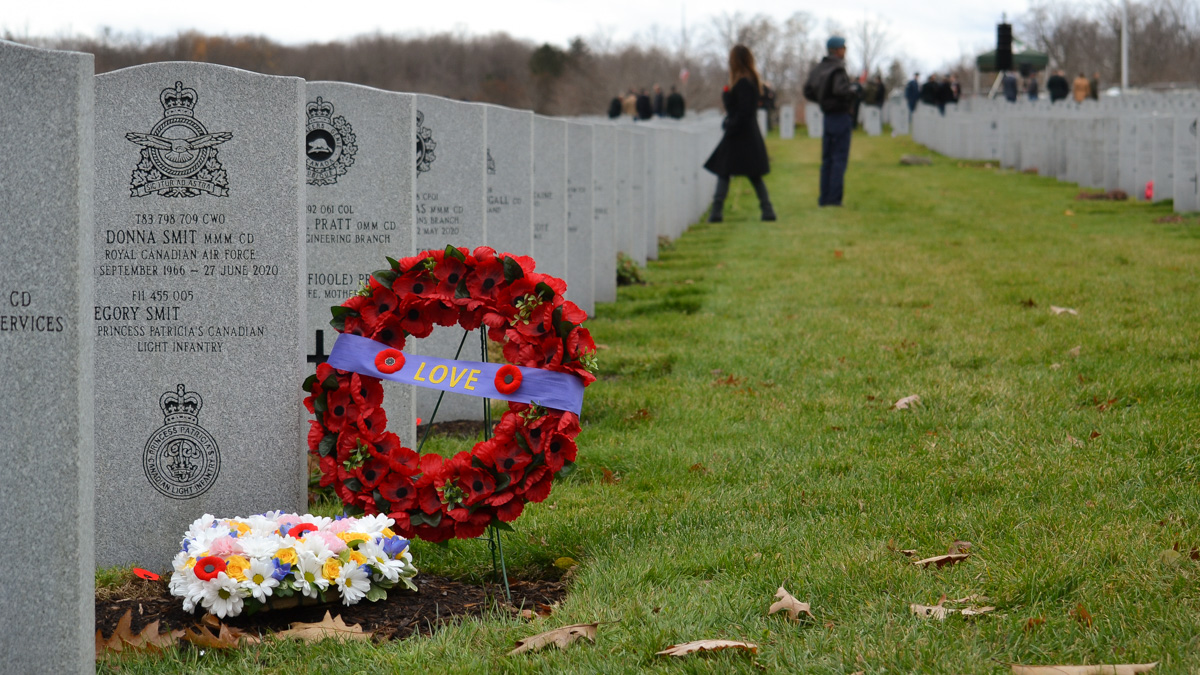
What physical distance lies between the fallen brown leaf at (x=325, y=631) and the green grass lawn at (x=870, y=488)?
0.07 metres

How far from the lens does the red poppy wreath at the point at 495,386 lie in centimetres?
369

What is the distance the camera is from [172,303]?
4086 mm

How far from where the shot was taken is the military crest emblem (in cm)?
609

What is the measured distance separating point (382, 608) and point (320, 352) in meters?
2.18

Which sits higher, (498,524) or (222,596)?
(498,524)

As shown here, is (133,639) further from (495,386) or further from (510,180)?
(510,180)

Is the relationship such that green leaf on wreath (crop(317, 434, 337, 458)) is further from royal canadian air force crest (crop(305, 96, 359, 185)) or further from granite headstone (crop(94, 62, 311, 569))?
royal canadian air force crest (crop(305, 96, 359, 185))

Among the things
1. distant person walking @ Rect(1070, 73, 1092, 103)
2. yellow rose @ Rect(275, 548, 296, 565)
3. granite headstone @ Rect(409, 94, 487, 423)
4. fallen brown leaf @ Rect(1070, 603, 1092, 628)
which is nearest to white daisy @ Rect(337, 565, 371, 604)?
yellow rose @ Rect(275, 548, 296, 565)

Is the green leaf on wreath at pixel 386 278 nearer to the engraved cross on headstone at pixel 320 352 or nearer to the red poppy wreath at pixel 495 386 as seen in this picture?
the red poppy wreath at pixel 495 386

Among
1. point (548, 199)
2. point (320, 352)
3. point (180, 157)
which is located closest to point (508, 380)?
point (180, 157)

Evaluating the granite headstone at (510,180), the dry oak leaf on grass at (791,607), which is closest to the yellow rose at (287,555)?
the dry oak leaf on grass at (791,607)

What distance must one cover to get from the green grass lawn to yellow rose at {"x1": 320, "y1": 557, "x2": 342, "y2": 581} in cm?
26

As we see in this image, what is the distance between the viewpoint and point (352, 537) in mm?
3648

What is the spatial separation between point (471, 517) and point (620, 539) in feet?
1.97
